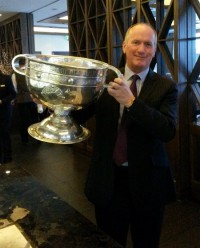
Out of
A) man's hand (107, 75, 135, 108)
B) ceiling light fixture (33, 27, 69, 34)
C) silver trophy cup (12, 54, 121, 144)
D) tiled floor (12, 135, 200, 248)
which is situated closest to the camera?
silver trophy cup (12, 54, 121, 144)

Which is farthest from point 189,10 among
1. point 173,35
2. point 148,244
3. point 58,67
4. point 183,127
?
point 58,67

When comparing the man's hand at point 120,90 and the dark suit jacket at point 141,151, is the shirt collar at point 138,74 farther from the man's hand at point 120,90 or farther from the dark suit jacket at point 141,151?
the man's hand at point 120,90

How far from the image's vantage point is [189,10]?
8.99 feet

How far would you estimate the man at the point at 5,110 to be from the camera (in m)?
4.01

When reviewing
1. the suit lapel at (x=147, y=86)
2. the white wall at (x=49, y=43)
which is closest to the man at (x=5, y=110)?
the suit lapel at (x=147, y=86)

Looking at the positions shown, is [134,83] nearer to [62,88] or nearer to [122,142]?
[122,142]

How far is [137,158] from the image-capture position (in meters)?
1.39

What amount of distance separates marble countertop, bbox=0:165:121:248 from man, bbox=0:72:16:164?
2654 mm

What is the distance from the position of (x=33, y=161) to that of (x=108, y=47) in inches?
73.5

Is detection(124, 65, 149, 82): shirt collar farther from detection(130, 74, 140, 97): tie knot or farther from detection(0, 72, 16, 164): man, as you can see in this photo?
detection(0, 72, 16, 164): man

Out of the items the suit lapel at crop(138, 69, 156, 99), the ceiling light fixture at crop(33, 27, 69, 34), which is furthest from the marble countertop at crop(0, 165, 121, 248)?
the ceiling light fixture at crop(33, 27, 69, 34)

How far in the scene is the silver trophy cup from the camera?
3.00 feet

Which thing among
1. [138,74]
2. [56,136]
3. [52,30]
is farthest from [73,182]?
[52,30]

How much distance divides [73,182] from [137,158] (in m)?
2.26
